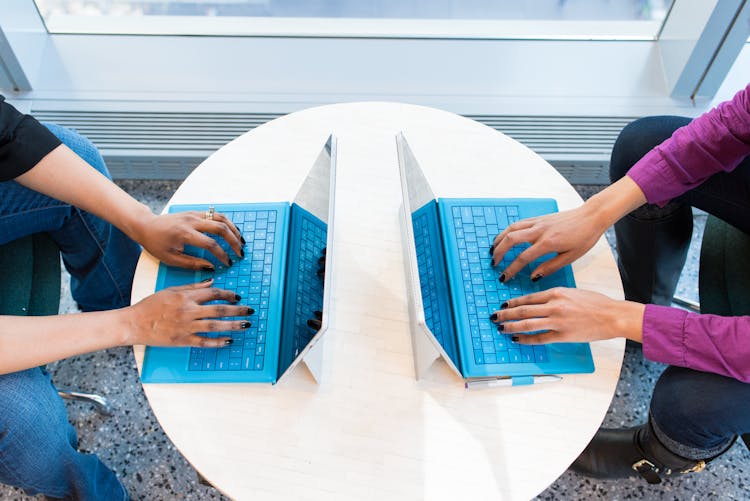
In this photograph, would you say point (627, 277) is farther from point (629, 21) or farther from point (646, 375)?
point (629, 21)

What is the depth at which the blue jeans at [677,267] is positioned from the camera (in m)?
1.12

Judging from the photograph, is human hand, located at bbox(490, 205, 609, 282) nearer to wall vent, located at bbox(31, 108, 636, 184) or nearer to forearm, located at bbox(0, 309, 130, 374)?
forearm, located at bbox(0, 309, 130, 374)

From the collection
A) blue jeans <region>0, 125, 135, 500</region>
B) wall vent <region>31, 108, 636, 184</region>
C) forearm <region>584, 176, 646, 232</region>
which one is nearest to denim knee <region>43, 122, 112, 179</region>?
blue jeans <region>0, 125, 135, 500</region>

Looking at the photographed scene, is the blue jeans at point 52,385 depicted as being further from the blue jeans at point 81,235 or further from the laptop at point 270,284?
the laptop at point 270,284

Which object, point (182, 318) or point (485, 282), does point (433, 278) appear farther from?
point (182, 318)

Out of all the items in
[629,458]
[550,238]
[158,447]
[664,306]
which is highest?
[550,238]

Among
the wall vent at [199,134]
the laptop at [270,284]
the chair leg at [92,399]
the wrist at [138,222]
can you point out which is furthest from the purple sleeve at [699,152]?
the chair leg at [92,399]

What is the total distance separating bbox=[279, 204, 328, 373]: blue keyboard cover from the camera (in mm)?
1061

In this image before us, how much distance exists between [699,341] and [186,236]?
2.90ft

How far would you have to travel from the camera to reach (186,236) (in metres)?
1.16

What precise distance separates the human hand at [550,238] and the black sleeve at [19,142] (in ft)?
2.76

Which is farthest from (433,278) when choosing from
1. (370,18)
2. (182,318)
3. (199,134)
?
(370,18)

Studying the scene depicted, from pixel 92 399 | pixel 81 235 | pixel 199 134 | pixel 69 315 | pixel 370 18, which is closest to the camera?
pixel 69 315

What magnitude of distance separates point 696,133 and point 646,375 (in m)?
0.82
